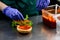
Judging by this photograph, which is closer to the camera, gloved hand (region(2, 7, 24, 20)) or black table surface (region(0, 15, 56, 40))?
black table surface (region(0, 15, 56, 40))

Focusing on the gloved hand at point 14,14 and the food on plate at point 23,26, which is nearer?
the food on plate at point 23,26

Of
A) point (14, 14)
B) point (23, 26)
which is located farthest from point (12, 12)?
point (23, 26)

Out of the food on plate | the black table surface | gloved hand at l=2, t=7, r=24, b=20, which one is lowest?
the black table surface

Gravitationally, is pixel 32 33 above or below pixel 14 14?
below

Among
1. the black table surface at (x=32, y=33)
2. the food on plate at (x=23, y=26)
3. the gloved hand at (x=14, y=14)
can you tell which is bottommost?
the black table surface at (x=32, y=33)

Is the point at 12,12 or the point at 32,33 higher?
the point at 12,12

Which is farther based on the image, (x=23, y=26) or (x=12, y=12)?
(x=12, y=12)

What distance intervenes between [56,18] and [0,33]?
0.39 metres

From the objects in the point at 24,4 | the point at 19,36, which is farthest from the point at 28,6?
the point at 19,36

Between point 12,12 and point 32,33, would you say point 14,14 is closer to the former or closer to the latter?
point 12,12

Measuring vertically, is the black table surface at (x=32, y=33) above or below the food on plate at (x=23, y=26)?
below

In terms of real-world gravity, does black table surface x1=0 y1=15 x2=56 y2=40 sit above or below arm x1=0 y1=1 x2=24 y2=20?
below

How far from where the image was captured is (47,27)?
1.30m

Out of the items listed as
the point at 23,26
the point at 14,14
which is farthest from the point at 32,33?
the point at 14,14
